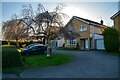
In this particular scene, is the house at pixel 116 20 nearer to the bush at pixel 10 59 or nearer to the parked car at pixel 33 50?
the parked car at pixel 33 50

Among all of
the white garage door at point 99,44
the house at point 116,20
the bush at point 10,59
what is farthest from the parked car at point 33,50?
the white garage door at point 99,44

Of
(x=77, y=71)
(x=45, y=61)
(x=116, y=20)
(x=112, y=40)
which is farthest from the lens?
(x=116, y=20)

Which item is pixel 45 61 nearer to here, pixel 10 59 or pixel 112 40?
pixel 10 59

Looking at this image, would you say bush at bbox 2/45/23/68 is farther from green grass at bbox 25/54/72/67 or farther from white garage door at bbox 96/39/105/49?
white garage door at bbox 96/39/105/49

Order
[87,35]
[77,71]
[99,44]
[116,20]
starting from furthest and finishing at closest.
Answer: [87,35] < [99,44] < [116,20] < [77,71]


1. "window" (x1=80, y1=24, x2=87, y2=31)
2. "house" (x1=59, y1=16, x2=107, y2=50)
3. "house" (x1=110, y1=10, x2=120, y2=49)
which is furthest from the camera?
"window" (x1=80, y1=24, x2=87, y2=31)

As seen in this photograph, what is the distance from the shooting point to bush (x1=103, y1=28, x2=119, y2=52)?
27328mm

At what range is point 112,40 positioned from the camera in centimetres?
2733

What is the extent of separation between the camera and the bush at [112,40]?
27328mm

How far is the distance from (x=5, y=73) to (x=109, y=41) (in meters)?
19.5

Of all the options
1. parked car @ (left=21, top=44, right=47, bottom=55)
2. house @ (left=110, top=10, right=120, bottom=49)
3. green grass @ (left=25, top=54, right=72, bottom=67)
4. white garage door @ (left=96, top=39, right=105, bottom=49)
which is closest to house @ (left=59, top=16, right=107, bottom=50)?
white garage door @ (left=96, top=39, right=105, bottom=49)

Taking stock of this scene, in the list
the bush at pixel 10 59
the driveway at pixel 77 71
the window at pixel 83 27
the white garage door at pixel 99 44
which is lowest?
the driveway at pixel 77 71

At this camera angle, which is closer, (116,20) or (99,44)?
(116,20)

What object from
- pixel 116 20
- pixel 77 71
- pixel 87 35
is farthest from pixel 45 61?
pixel 87 35
